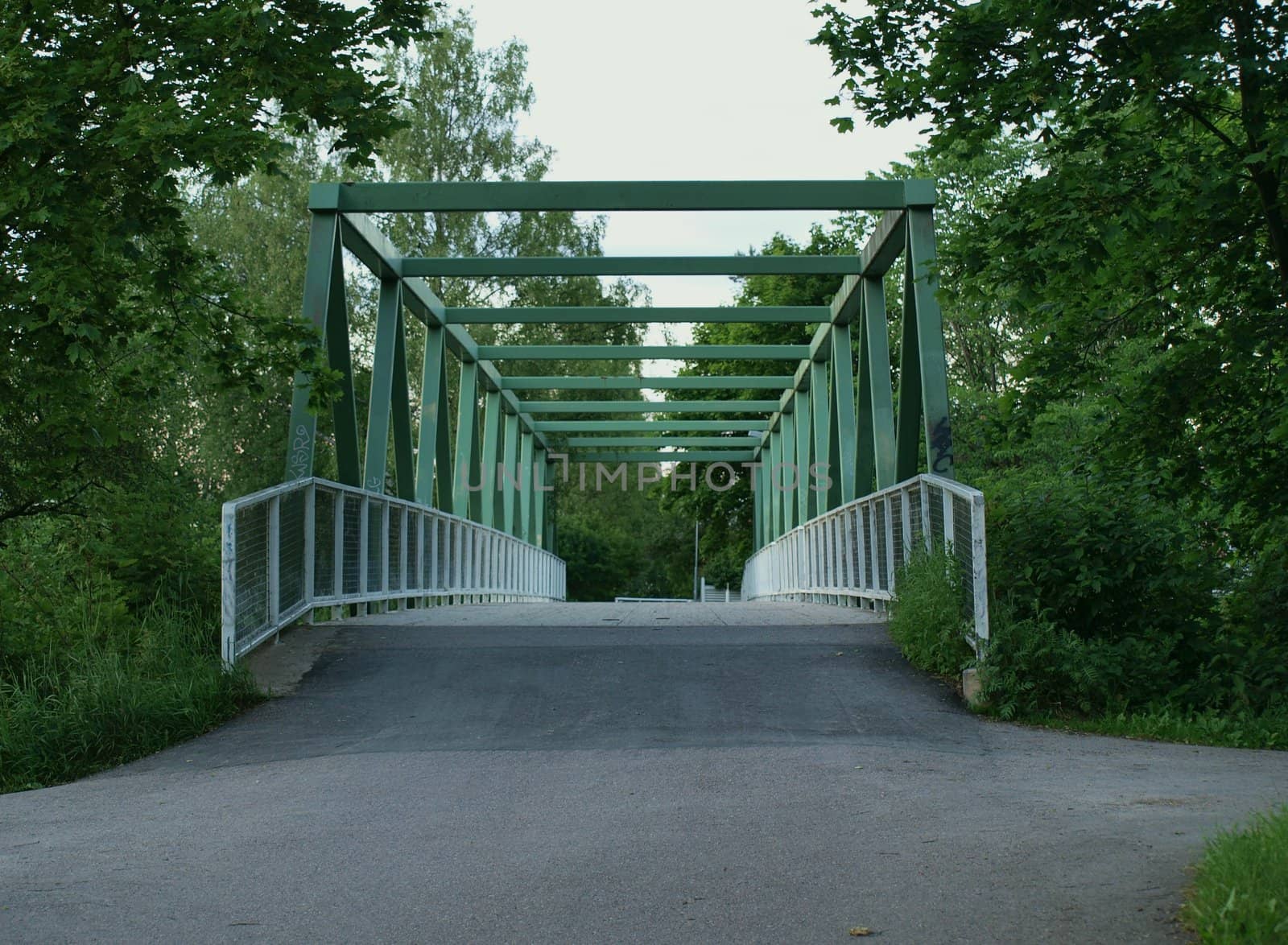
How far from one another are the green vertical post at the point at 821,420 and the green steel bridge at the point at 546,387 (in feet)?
0.14

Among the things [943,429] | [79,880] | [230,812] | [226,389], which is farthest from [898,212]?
[79,880]

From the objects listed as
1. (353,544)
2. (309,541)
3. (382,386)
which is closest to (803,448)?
(382,386)

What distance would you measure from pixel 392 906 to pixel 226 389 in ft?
20.9

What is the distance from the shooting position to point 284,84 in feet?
26.9

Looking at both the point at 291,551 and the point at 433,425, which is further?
the point at 433,425

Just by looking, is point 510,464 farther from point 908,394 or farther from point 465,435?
point 908,394

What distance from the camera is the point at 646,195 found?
12109 millimetres

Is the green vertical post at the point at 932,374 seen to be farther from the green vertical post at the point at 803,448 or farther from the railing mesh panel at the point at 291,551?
the green vertical post at the point at 803,448

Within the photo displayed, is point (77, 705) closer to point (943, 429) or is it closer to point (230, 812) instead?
point (230, 812)

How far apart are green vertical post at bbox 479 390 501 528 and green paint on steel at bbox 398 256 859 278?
449 inches

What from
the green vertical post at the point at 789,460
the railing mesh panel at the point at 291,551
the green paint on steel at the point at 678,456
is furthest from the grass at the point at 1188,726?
the green paint on steel at the point at 678,456

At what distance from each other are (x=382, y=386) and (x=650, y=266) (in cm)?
323

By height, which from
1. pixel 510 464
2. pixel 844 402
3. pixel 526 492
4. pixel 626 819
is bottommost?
pixel 626 819

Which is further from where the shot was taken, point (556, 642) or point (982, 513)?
point (556, 642)
